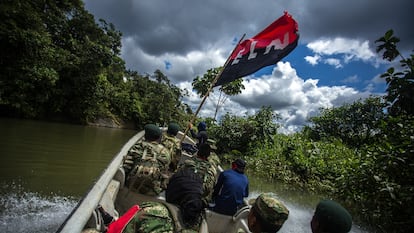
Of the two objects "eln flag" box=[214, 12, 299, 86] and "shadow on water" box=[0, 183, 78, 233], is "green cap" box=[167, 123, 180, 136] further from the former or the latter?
"shadow on water" box=[0, 183, 78, 233]

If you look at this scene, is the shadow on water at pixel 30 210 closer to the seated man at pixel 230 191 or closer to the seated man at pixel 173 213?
the seated man at pixel 230 191

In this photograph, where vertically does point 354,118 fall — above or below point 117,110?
above

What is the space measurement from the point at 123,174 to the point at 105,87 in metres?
23.4

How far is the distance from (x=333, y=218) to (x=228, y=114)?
1442 centimetres

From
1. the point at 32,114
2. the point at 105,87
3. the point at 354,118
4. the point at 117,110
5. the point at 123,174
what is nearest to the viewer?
the point at 123,174

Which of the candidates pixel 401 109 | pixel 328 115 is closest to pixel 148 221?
pixel 401 109

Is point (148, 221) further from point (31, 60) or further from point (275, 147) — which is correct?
point (31, 60)

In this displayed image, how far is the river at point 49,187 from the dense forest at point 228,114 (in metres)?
1.27

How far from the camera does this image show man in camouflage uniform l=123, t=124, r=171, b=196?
306 cm

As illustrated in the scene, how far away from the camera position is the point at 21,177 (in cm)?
559

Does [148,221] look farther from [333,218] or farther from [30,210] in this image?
[30,210]

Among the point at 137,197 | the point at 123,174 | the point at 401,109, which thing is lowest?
the point at 137,197

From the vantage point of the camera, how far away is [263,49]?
171 inches

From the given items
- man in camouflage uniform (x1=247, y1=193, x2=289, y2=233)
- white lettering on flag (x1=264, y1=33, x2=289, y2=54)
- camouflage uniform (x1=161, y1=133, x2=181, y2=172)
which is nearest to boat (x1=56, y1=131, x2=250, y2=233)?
man in camouflage uniform (x1=247, y1=193, x2=289, y2=233)
